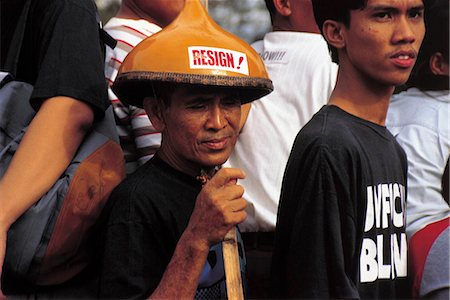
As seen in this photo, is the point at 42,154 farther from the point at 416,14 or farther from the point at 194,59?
the point at 416,14

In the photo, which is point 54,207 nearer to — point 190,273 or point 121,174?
point 121,174

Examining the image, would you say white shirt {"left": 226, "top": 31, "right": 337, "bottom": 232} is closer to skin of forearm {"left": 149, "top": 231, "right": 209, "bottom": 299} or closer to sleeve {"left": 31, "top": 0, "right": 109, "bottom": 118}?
sleeve {"left": 31, "top": 0, "right": 109, "bottom": 118}

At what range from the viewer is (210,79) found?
2.29 meters

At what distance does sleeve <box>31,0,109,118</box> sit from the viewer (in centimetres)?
246

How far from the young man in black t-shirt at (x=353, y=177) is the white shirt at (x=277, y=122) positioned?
364 millimetres

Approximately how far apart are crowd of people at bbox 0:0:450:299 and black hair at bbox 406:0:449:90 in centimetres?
59

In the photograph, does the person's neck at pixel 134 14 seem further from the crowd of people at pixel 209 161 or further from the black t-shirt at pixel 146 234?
the black t-shirt at pixel 146 234

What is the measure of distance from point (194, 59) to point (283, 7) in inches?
44.3

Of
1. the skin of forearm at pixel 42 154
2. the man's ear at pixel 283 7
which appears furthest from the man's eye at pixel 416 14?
the skin of forearm at pixel 42 154

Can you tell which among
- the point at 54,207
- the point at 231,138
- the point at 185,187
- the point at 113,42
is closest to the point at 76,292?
the point at 54,207

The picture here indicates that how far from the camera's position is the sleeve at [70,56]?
2463 mm

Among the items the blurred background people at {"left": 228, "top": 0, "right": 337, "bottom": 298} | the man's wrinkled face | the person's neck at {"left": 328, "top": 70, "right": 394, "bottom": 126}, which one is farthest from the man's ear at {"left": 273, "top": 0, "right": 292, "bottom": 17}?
the man's wrinkled face

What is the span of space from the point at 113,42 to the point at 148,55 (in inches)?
20.9

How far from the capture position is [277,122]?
3016 millimetres
